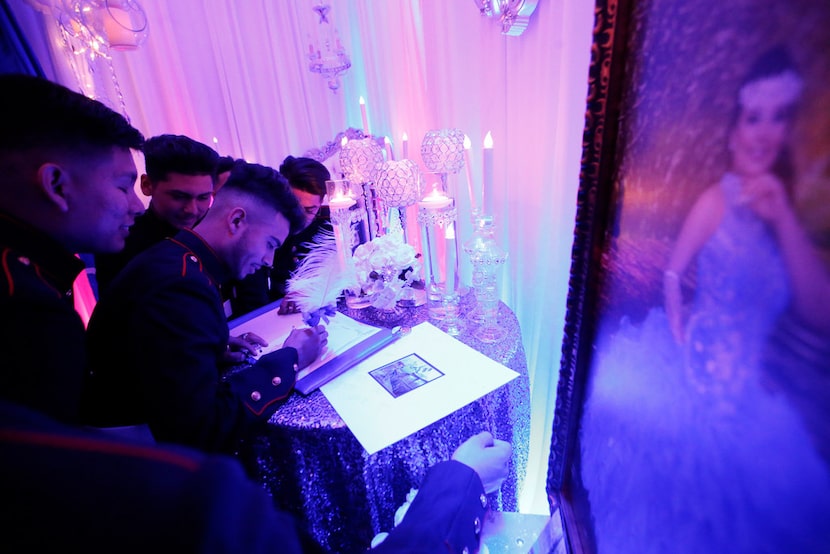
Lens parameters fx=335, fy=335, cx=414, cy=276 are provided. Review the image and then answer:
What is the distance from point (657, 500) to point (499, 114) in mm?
1400

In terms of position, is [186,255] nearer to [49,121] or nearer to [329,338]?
[49,121]

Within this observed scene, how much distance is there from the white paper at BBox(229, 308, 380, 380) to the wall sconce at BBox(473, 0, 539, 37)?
3.77 ft

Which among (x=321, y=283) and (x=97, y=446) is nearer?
(x=97, y=446)

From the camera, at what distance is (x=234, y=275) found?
4.17 ft

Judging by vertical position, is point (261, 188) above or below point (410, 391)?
above

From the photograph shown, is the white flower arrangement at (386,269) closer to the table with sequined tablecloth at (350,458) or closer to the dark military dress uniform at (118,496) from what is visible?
the table with sequined tablecloth at (350,458)

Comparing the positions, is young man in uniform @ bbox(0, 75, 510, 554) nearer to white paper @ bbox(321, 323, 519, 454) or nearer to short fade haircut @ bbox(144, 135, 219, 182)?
white paper @ bbox(321, 323, 519, 454)

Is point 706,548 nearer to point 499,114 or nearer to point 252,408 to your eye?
point 252,408

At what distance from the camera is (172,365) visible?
2.86 ft

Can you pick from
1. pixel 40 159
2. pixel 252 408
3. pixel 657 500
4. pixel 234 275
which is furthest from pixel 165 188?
pixel 657 500

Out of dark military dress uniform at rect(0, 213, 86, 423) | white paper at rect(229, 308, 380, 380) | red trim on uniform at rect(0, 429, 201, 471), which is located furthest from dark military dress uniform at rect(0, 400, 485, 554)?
white paper at rect(229, 308, 380, 380)

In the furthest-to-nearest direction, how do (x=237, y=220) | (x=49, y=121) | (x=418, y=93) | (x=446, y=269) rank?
(x=418, y=93) → (x=446, y=269) → (x=237, y=220) → (x=49, y=121)

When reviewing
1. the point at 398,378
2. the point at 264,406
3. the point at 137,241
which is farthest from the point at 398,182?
the point at 137,241

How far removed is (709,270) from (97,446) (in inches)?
22.0
